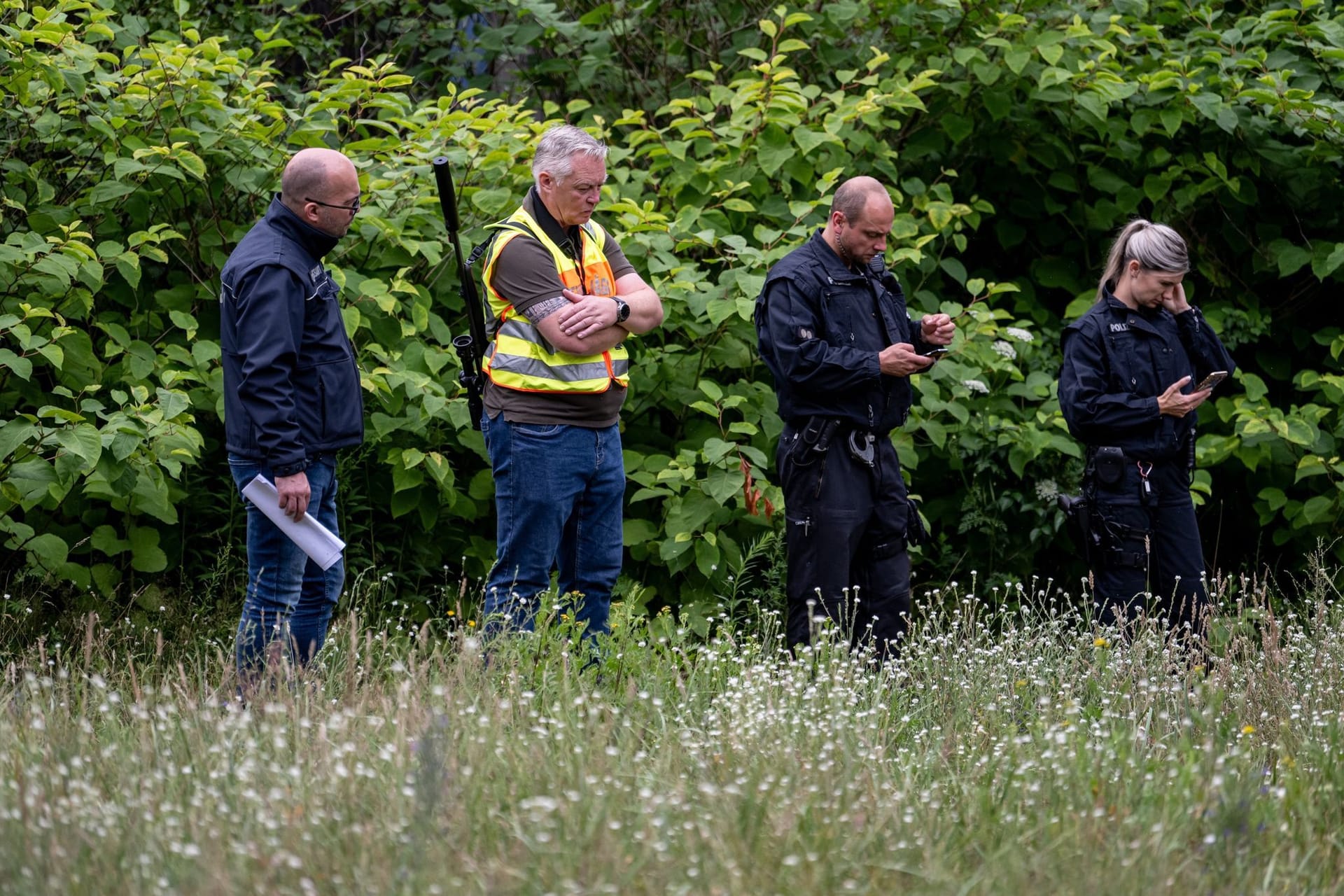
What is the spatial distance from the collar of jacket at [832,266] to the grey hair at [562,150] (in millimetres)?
950

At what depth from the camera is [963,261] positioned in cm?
762

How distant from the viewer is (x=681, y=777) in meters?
3.29

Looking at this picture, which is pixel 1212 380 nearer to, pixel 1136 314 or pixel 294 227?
pixel 1136 314

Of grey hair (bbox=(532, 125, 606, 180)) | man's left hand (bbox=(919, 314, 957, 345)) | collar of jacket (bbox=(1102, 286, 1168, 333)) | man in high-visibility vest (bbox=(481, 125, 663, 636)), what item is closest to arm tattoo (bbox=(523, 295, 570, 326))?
man in high-visibility vest (bbox=(481, 125, 663, 636))

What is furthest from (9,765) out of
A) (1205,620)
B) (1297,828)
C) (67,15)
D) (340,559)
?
(67,15)

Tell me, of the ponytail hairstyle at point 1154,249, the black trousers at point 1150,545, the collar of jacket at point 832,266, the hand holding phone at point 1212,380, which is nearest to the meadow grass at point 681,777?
the black trousers at point 1150,545

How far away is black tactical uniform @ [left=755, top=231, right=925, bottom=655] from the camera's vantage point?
16.3 feet

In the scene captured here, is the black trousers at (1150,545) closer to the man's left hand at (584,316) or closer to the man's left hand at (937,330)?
the man's left hand at (937,330)

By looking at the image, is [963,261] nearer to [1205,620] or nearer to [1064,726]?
[1205,620]

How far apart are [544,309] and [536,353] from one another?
0.16m

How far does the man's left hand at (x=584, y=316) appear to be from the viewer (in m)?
4.47

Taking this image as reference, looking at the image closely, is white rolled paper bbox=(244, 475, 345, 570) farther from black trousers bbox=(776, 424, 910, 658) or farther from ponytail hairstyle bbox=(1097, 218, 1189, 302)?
ponytail hairstyle bbox=(1097, 218, 1189, 302)

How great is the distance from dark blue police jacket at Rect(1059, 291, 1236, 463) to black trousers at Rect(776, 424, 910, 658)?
81cm

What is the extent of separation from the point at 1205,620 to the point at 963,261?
3.13m
